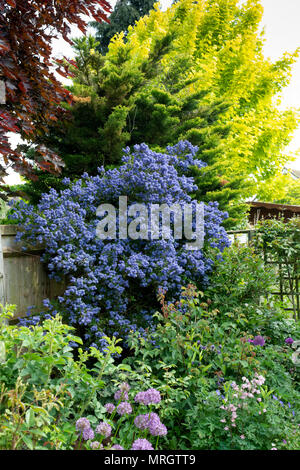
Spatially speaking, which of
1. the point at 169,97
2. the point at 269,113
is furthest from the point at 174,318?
the point at 269,113

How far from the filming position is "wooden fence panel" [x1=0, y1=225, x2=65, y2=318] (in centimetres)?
357

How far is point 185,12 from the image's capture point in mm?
9766

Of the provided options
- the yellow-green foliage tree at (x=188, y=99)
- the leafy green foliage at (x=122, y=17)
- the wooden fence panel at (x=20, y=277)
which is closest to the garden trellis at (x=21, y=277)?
the wooden fence panel at (x=20, y=277)

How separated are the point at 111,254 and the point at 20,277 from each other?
3.05ft

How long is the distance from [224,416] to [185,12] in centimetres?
1005

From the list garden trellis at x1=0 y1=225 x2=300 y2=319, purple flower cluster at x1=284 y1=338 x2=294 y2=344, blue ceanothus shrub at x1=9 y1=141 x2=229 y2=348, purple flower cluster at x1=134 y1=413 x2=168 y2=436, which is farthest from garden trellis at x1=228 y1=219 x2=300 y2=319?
purple flower cluster at x1=134 y1=413 x2=168 y2=436

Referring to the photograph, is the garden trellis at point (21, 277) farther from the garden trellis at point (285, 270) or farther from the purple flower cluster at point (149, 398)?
the garden trellis at point (285, 270)

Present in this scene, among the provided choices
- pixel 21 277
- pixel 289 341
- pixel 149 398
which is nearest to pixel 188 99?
pixel 21 277

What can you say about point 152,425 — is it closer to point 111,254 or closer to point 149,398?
point 149,398

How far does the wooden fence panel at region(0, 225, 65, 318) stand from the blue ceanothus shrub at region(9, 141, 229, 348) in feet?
0.49

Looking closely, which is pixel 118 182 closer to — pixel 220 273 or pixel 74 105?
pixel 220 273

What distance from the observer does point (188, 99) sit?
247 inches

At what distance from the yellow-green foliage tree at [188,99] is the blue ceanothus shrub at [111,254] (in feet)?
4.81

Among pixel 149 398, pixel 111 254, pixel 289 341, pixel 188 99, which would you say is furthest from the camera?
pixel 188 99
